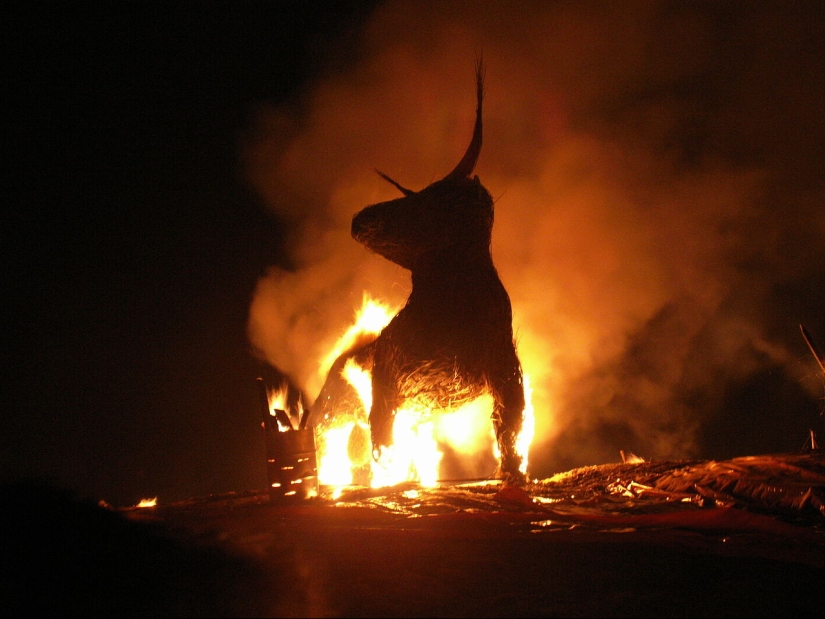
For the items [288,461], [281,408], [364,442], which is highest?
[281,408]

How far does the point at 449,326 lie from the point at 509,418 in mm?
1800

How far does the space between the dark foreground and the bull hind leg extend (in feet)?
10.0

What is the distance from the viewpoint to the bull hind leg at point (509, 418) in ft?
28.0

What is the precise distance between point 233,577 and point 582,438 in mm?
14041

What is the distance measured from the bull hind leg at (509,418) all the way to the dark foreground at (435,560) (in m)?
3.06

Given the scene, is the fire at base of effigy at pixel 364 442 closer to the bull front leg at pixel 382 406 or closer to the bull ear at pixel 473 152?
the bull front leg at pixel 382 406

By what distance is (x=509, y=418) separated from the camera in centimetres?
853

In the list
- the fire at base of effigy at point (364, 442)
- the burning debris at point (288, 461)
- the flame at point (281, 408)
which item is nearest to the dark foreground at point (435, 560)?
the burning debris at point (288, 461)

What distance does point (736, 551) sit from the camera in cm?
375

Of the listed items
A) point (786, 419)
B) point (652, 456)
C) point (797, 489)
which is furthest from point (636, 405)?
point (797, 489)

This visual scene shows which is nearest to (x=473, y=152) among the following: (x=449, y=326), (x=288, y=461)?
(x=449, y=326)

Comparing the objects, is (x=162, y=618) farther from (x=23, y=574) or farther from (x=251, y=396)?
(x=251, y=396)

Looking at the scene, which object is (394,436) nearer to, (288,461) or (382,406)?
(382,406)

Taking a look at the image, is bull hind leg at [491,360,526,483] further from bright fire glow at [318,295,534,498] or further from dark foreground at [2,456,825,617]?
dark foreground at [2,456,825,617]
